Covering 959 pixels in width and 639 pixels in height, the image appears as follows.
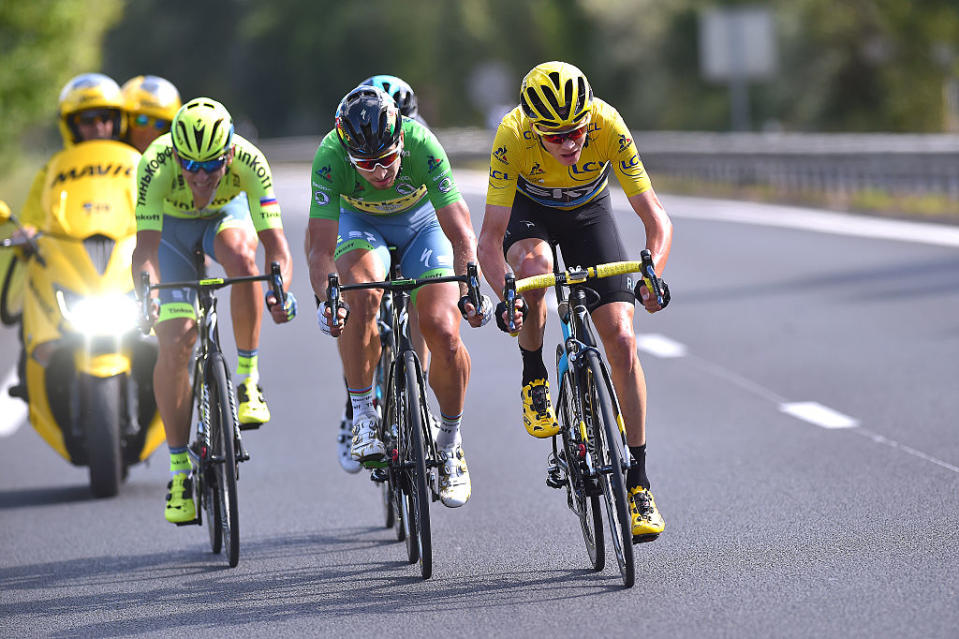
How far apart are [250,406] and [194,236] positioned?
35.7 inches

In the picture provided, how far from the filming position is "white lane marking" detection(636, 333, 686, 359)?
14.2m

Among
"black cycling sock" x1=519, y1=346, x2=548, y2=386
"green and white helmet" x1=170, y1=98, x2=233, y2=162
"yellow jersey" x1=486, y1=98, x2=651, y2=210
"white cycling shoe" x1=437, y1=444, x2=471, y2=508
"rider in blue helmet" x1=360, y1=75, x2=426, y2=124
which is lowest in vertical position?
"white cycling shoe" x1=437, y1=444, x2=471, y2=508

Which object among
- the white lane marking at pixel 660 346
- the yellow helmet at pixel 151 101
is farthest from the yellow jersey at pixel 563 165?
the white lane marking at pixel 660 346

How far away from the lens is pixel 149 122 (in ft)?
34.1

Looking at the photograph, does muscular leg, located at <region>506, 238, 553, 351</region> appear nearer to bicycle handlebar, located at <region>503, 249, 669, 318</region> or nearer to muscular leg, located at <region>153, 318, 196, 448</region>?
bicycle handlebar, located at <region>503, 249, 669, 318</region>

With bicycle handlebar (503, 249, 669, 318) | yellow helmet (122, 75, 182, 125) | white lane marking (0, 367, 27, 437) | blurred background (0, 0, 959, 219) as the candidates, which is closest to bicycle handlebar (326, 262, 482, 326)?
bicycle handlebar (503, 249, 669, 318)

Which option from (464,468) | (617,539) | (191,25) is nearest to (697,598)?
(617,539)

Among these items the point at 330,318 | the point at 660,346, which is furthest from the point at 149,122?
the point at 660,346

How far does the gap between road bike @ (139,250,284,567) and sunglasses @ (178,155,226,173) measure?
0.49 metres

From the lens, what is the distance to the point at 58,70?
30516 mm

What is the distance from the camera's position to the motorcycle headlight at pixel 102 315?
31.2ft

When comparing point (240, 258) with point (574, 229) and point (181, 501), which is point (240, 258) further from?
point (574, 229)

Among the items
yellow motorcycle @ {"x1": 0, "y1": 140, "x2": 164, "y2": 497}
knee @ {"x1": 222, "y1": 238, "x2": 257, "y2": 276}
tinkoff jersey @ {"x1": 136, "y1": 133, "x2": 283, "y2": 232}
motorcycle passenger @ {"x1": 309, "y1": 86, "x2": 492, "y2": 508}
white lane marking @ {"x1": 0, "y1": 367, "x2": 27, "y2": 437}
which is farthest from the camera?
white lane marking @ {"x1": 0, "y1": 367, "x2": 27, "y2": 437}

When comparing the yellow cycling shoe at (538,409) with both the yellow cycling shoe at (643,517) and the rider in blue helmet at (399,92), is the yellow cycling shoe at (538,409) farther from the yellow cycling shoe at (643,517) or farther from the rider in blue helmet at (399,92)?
the rider in blue helmet at (399,92)
